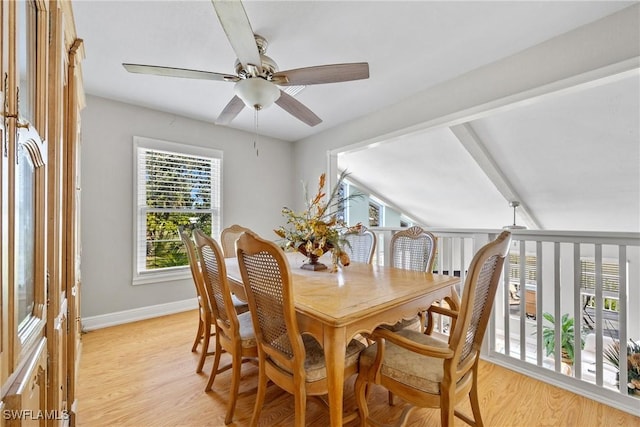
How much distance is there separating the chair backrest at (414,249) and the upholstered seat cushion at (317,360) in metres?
1.03

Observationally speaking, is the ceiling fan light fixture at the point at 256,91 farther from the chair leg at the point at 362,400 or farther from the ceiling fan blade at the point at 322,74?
the chair leg at the point at 362,400

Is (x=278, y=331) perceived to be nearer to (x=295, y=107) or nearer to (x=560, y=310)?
(x=295, y=107)

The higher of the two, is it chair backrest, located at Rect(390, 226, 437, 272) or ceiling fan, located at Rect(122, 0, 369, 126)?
ceiling fan, located at Rect(122, 0, 369, 126)

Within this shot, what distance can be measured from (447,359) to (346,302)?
0.48 meters

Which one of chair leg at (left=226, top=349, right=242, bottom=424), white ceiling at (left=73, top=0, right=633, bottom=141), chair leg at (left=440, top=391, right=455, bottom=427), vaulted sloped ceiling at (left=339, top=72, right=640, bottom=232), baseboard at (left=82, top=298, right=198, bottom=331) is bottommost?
baseboard at (left=82, top=298, right=198, bottom=331)

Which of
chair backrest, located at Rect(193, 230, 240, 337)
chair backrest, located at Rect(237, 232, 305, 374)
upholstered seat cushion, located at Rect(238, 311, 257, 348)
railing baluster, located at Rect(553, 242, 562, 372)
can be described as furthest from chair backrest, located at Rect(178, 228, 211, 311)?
railing baluster, located at Rect(553, 242, 562, 372)

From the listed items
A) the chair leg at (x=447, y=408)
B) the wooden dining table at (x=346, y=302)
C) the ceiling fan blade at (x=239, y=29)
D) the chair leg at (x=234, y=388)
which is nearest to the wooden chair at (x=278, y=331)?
the wooden dining table at (x=346, y=302)

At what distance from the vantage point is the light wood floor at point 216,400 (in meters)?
1.68

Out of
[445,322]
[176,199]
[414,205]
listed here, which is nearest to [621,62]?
[445,322]

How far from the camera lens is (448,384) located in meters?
1.19

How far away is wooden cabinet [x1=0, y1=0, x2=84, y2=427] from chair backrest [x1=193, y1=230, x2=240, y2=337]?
2.14ft

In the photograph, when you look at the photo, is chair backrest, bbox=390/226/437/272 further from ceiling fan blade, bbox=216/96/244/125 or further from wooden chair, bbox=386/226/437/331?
ceiling fan blade, bbox=216/96/244/125

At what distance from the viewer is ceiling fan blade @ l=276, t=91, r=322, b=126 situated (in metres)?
2.20

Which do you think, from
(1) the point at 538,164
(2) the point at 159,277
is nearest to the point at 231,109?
(2) the point at 159,277
